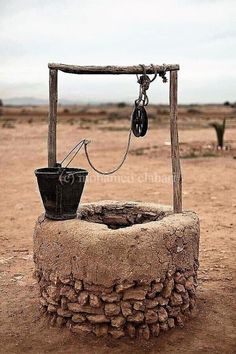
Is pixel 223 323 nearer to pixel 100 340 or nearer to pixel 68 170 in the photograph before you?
pixel 100 340

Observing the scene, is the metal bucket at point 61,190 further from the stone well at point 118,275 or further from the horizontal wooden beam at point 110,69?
the horizontal wooden beam at point 110,69

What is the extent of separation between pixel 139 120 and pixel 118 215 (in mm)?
1113

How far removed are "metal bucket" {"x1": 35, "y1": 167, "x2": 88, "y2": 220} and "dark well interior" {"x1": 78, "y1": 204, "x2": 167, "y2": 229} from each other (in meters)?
0.72

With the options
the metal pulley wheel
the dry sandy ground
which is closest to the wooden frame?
the metal pulley wheel

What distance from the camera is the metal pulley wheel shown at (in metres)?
4.49

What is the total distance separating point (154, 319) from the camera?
401 cm

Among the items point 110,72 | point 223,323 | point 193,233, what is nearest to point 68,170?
point 110,72

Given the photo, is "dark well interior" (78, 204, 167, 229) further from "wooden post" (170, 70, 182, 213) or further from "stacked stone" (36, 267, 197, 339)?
"stacked stone" (36, 267, 197, 339)

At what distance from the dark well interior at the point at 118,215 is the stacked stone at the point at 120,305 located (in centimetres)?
98

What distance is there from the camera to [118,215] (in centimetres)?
513

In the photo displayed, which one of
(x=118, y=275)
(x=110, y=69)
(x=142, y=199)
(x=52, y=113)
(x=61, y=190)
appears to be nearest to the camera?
(x=118, y=275)

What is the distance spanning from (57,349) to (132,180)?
7596mm

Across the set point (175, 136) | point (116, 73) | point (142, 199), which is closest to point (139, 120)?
point (175, 136)

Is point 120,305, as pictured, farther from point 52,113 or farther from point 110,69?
point 110,69
